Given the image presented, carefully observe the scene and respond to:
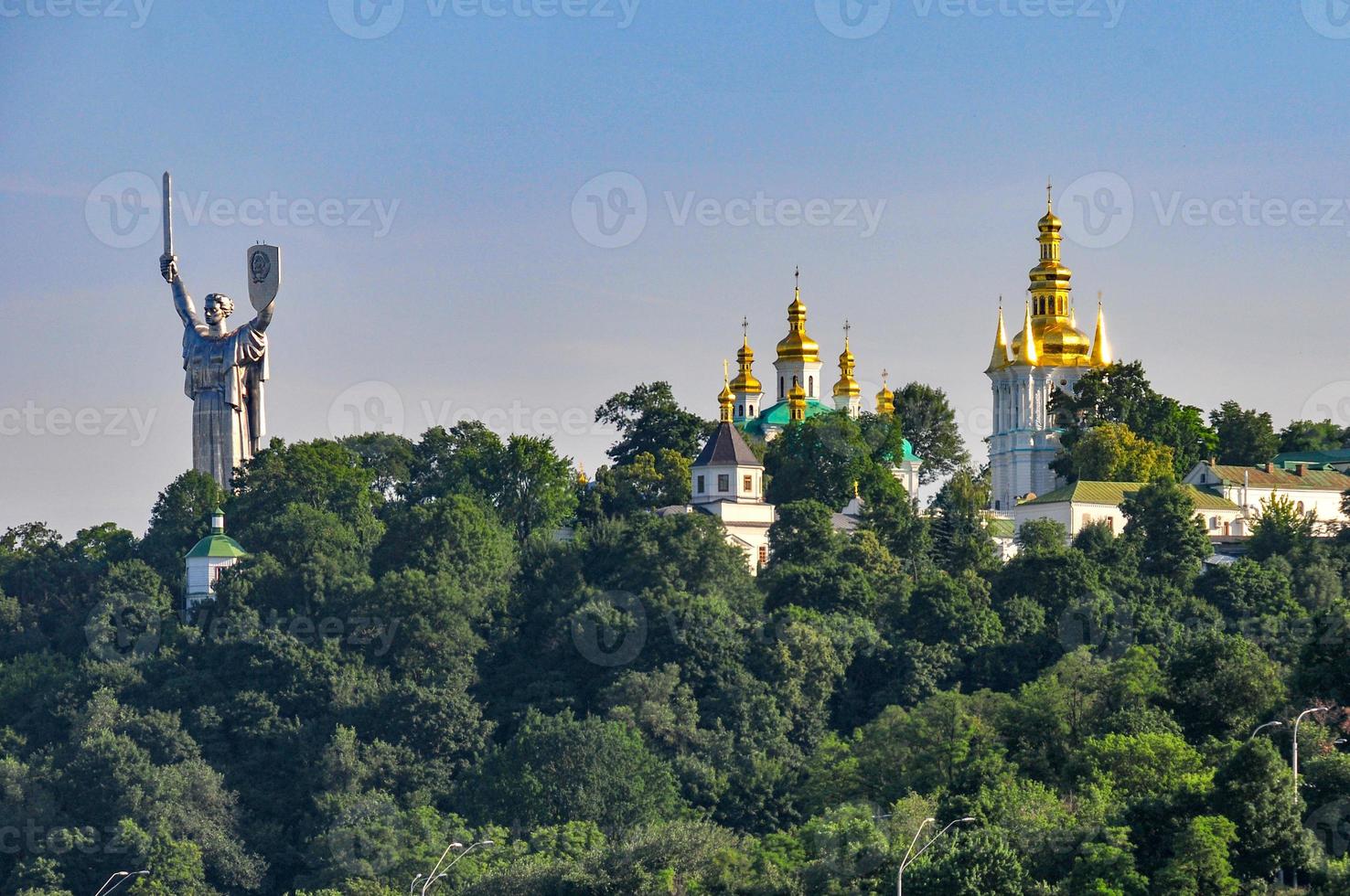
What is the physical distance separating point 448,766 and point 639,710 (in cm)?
499

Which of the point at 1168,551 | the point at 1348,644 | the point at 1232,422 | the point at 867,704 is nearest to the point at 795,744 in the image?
the point at 867,704

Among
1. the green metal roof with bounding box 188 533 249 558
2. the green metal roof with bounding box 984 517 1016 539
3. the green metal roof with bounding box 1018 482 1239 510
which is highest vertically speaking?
the green metal roof with bounding box 1018 482 1239 510

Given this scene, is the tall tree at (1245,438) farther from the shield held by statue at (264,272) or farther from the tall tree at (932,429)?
the shield held by statue at (264,272)

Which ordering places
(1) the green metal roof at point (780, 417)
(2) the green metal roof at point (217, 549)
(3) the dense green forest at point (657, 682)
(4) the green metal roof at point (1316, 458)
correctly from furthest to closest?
(1) the green metal roof at point (780, 417)
(4) the green metal roof at point (1316, 458)
(2) the green metal roof at point (217, 549)
(3) the dense green forest at point (657, 682)

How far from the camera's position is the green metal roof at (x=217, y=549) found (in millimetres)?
92000

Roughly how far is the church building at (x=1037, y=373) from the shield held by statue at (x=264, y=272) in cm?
2616

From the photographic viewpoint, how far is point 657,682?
81.6 metres

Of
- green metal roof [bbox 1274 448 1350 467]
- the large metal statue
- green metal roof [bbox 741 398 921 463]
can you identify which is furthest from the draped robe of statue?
green metal roof [bbox 1274 448 1350 467]

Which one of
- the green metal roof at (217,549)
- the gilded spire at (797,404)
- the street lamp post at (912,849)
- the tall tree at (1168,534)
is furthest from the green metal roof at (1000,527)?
the street lamp post at (912,849)

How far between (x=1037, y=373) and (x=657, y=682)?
105 feet

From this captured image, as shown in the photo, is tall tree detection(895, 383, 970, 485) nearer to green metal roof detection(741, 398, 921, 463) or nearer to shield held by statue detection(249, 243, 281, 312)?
green metal roof detection(741, 398, 921, 463)

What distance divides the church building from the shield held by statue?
1030 inches

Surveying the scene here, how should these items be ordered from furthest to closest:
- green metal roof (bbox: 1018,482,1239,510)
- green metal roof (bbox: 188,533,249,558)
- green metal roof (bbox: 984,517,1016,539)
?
green metal roof (bbox: 1018,482,1239,510) < green metal roof (bbox: 984,517,1016,539) < green metal roof (bbox: 188,533,249,558)

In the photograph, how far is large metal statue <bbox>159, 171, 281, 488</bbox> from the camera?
316 feet
